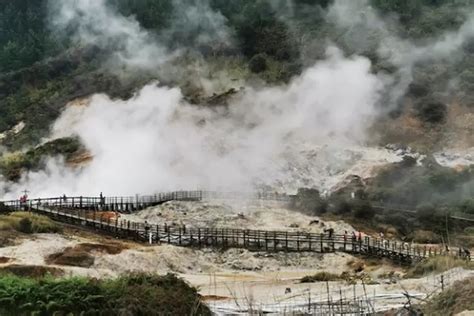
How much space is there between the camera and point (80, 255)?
3300cm

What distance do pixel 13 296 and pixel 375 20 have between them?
79102 mm

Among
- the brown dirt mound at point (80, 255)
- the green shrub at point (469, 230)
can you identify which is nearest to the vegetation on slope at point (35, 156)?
the brown dirt mound at point (80, 255)

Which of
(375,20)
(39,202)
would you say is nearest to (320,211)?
(39,202)

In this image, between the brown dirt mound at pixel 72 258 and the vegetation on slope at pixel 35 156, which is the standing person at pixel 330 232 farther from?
the vegetation on slope at pixel 35 156

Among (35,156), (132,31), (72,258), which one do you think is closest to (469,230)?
(72,258)

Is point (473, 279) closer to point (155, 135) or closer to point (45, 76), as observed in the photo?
point (155, 135)

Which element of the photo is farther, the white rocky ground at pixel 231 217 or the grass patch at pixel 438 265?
the white rocky ground at pixel 231 217

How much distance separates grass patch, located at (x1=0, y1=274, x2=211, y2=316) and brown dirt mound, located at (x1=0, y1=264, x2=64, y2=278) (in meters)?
→ 9.22

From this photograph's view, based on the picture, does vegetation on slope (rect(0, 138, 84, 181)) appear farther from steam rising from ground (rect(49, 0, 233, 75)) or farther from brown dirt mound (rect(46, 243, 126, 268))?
brown dirt mound (rect(46, 243, 126, 268))

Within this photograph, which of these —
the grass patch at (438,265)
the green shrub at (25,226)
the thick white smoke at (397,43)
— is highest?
the thick white smoke at (397,43)

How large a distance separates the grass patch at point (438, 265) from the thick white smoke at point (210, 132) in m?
29.9

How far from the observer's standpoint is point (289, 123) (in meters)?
69.1

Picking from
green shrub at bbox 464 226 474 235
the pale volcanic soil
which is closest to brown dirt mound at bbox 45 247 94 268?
the pale volcanic soil

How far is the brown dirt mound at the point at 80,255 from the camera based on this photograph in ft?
106
